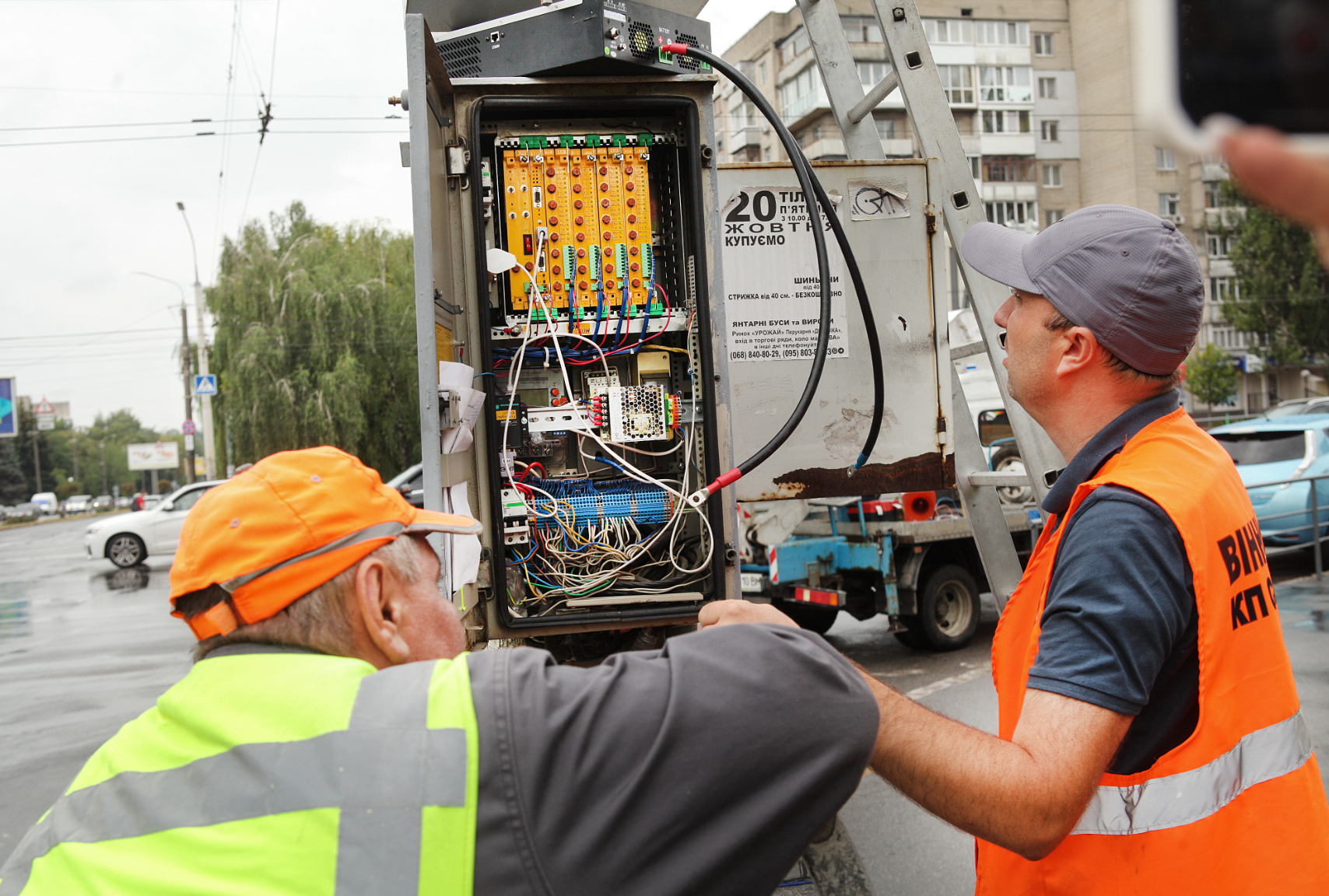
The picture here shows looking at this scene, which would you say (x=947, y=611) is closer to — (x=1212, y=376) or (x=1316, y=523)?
(x=1316, y=523)

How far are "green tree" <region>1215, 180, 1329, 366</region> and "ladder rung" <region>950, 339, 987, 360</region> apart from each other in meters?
10.5

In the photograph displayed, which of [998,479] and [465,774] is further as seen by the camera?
[998,479]

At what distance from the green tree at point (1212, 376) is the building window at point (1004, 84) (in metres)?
15.4

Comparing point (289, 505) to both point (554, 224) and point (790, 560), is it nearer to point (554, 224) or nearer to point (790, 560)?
point (554, 224)

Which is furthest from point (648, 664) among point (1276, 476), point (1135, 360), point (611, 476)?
point (1276, 476)

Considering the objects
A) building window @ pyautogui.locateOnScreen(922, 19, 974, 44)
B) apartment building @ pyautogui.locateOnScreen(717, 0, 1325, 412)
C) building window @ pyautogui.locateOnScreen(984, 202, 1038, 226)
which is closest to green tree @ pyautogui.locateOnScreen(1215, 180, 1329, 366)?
apartment building @ pyautogui.locateOnScreen(717, 0, 1325, 412)

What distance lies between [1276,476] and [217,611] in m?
11.8

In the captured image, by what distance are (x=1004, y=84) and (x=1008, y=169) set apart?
400 cm

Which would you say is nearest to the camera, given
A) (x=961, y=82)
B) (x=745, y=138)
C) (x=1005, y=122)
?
(x=961, y=82)

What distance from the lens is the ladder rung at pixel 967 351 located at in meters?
3.96

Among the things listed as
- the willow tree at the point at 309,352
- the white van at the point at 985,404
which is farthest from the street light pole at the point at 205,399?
the white van at the point at 985,404

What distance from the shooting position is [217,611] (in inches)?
51.1

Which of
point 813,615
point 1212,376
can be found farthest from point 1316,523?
point 1212,376

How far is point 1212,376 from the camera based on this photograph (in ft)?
123
